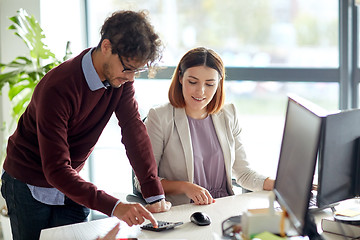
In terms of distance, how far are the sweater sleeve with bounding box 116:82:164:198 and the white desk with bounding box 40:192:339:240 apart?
0.15 metres

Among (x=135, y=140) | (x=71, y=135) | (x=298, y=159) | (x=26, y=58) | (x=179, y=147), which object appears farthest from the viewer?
(x=26, y=58)

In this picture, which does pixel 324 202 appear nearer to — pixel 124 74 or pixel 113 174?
pixel 124 74

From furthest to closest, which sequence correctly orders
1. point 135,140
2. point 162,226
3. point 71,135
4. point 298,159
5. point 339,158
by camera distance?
point 135,140
point 71,135
point 162,226
point 339,158
point 298,159

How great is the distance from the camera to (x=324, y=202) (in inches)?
66.4

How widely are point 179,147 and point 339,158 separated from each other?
0.89 metres

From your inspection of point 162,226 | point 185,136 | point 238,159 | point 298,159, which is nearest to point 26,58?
point 185,136

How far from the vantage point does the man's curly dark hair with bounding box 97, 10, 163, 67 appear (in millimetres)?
1701

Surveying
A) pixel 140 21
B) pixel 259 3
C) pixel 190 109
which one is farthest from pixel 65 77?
pixel 259 3

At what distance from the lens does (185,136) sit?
239 centimetres

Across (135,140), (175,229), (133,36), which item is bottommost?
(175,229)

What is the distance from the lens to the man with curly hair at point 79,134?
5.59 feet

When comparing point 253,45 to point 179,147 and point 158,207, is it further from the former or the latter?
point 158,207

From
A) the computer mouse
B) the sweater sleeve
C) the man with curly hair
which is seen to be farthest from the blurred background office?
the computer mouse

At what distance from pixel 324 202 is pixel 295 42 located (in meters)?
2.01
